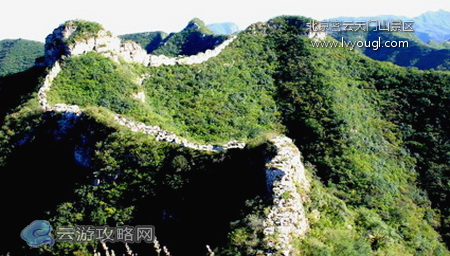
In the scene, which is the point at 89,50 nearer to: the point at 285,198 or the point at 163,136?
the point at 163,136

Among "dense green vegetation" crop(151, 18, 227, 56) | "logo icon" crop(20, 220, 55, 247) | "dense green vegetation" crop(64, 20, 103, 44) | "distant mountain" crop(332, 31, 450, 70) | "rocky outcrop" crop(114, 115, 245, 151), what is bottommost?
"distant mountain" crop(332, 31, 450, 70)

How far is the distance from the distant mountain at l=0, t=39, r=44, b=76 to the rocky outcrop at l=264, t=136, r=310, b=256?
7682 cm

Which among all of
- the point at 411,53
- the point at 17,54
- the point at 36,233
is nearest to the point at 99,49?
the point at 36,233

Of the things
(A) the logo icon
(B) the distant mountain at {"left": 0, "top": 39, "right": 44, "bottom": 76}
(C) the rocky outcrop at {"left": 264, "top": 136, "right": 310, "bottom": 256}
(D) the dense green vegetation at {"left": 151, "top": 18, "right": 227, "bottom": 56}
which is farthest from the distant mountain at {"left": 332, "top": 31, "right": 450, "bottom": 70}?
(A) the logo icon

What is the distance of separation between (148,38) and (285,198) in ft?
419

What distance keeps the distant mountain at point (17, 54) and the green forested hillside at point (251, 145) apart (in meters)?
53.8

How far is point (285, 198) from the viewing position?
15281mm

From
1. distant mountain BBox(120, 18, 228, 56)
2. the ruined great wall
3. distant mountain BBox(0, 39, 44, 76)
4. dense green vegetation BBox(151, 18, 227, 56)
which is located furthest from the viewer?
dense green vegetation BBox(151, 18, 227, 56)

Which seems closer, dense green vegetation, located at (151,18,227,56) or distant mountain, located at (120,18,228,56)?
distant mountain, located at (120,18,228,56)

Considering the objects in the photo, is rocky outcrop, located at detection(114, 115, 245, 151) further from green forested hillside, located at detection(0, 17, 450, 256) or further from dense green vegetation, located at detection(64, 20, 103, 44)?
dense green vegetation, located at detection(64, 20, 103, 44)

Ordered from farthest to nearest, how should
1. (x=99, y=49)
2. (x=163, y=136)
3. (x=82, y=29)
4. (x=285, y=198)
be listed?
(x=99, y=49)
(x=82, y=29)
(x=163, y=136)
(x=285, y=198)

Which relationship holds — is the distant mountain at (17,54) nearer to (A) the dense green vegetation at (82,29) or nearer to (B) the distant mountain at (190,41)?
(B) the distant mountain at (190,41)

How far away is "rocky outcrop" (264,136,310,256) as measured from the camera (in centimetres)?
1335

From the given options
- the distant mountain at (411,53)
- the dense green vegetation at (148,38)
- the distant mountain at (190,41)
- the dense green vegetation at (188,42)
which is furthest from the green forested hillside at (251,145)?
the dense green vegetation at (148,38)
